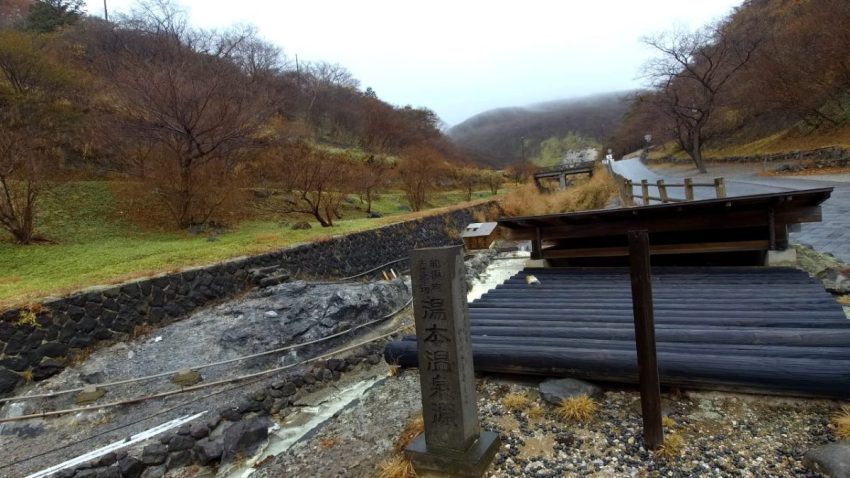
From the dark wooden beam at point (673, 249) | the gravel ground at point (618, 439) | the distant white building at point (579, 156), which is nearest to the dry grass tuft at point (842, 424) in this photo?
the gravel ground at point (618, 439)

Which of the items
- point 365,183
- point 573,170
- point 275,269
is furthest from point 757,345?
point 573,170

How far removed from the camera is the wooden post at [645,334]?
9.71 ft

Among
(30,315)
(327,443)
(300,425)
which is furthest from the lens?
(30,315)

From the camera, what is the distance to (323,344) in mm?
8578

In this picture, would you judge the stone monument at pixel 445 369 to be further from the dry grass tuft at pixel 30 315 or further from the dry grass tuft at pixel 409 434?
the dry grass tuft at pixel 30 315

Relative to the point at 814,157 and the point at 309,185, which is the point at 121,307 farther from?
the point at 814,157

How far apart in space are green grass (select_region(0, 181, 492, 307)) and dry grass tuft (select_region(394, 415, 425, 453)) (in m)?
7.48

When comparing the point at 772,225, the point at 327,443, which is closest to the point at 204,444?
the point at 327,443

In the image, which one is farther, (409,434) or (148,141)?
(148,141)

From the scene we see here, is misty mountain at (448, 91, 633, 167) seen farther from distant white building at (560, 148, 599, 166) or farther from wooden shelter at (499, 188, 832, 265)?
wooden shelter at (499, 188, 832, 265)

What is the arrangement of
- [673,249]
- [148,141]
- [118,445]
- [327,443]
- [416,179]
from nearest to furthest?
1. [327,443]
2. [118,445]
3. [673,249]
4. [148,141]
5. [416,179]

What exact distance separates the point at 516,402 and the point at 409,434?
3.50 feet

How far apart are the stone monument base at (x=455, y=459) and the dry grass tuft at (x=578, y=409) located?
A: 2.38 feet

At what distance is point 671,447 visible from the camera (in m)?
3.13
